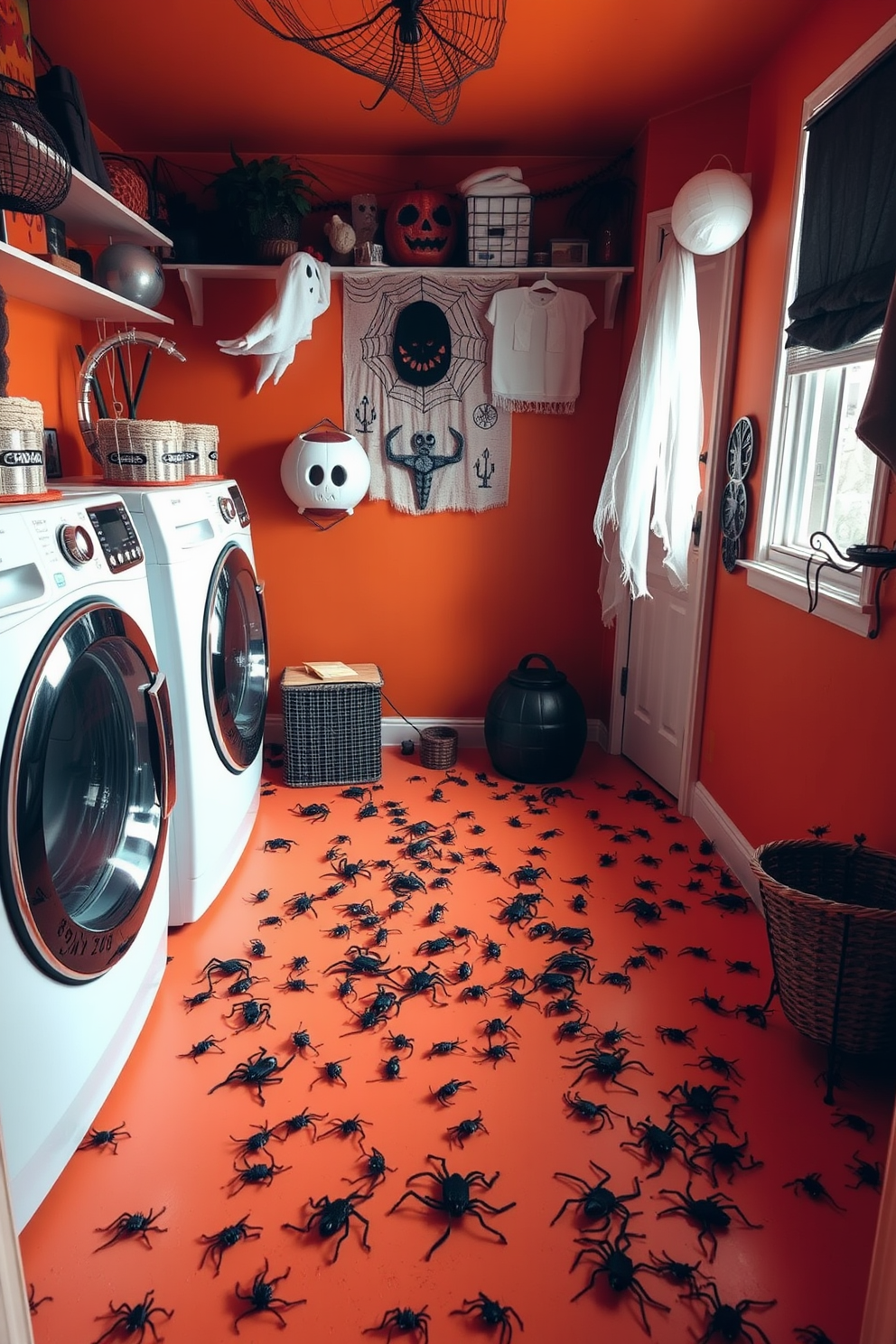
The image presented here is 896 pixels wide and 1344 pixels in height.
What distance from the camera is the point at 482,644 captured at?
379cm

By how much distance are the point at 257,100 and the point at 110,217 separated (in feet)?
2.10

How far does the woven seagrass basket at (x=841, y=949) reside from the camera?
67.1 inches

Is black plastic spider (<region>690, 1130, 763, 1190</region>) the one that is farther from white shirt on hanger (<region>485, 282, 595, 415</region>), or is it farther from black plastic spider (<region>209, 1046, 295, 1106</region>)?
white shirt on hanger (<region>485, 282, 595, 415</region>)

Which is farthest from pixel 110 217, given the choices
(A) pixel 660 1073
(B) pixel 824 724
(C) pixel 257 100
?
(A) pixel 660 1073

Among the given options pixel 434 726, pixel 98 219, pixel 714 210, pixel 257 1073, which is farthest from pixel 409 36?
pixel 434 726

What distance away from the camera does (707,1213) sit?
1500mm

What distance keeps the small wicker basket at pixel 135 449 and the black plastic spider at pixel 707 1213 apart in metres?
2.00

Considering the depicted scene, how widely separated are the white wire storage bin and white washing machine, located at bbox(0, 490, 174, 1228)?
202 centimetres

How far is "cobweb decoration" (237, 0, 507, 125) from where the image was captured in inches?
66.8

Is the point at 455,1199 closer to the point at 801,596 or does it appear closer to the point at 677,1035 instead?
the point at 677,1035

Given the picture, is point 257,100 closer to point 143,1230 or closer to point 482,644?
point 482,644

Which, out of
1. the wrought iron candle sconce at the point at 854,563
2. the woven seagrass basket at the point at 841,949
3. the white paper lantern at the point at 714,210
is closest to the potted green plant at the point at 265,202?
the white paper lantern at the point at 714,210

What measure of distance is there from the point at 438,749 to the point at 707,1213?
220 centimetres

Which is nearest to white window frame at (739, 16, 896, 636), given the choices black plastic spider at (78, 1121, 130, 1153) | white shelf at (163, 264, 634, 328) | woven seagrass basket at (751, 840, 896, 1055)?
woven seagrass basket at (751, 840, 896, 1055)
